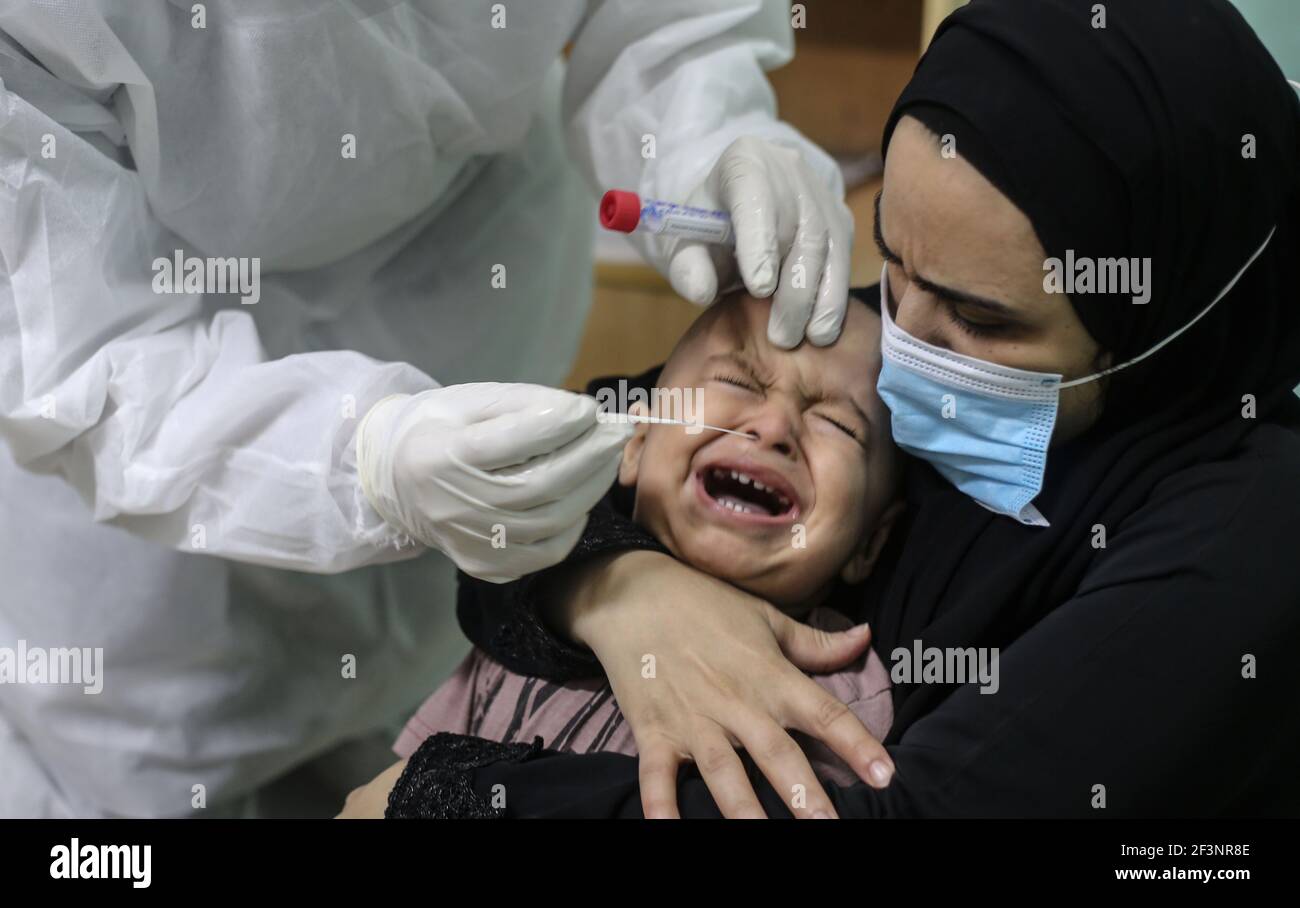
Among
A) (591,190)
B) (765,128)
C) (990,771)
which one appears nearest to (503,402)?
(990,771)

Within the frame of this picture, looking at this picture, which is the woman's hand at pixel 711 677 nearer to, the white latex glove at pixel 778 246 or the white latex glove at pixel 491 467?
the white latex glove at pixel 491 467

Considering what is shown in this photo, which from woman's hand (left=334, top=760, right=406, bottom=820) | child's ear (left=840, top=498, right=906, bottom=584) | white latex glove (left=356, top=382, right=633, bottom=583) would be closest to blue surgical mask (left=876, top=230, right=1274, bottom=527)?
child's ear (left=840, top=498, right=906, bottom=584)

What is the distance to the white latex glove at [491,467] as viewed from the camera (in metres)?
1.23

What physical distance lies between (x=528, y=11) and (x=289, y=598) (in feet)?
2.74

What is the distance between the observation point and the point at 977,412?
1.36 metres

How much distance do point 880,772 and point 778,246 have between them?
64 cm

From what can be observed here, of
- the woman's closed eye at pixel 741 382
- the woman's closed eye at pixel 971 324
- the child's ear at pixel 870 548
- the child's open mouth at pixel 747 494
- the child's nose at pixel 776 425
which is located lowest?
the child's ear at pixel 870 548

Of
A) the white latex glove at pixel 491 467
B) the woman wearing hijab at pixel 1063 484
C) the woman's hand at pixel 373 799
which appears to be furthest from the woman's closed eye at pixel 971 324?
the woman's hand at pixel 373 799

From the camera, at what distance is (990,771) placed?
1.16 metres

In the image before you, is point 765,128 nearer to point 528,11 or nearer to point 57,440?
point 528,11

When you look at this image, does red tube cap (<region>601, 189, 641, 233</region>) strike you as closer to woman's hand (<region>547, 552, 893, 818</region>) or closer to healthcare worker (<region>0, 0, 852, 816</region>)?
healthcare worker (<region>0, 0, 852, 816</region>)

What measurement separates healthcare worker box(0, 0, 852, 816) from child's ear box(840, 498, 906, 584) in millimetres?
236

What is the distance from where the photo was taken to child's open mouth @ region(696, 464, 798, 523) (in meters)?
1.45

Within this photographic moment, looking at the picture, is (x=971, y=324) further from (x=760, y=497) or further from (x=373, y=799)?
(x=373, y=799)
